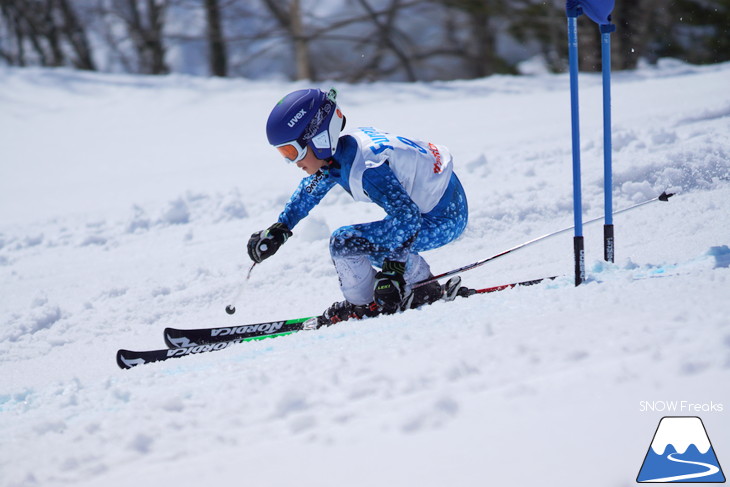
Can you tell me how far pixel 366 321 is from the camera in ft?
11.0

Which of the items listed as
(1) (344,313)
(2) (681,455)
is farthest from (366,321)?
(2) (681,455)

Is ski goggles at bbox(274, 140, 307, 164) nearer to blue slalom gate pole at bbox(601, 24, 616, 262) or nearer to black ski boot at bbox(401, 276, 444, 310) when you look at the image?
black ski boot at bbox(401, 276, 444, 310)

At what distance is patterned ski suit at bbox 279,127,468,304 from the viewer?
335cm

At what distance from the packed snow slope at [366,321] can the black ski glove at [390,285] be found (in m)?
0.18

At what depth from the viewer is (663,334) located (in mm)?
2205

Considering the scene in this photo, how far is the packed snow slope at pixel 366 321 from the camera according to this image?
1920mm

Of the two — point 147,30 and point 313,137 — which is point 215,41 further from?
point 313,137

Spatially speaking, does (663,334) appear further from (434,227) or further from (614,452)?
(434,227)

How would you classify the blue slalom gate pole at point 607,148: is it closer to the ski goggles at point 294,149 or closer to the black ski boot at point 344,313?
the black ski boot at point 344,313

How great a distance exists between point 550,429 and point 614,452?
16 centimetres

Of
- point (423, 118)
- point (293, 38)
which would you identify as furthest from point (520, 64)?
point (423, 118)

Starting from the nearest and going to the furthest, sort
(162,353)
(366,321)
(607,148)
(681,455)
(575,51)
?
1. (681,455)
2. (575,51)
3. (366,321)
4. (607,148)
5. (162,353)

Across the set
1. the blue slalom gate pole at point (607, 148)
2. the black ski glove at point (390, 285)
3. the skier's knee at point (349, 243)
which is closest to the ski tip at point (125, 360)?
the skier's knee at point (349, 243)

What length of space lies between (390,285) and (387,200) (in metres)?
0.41
